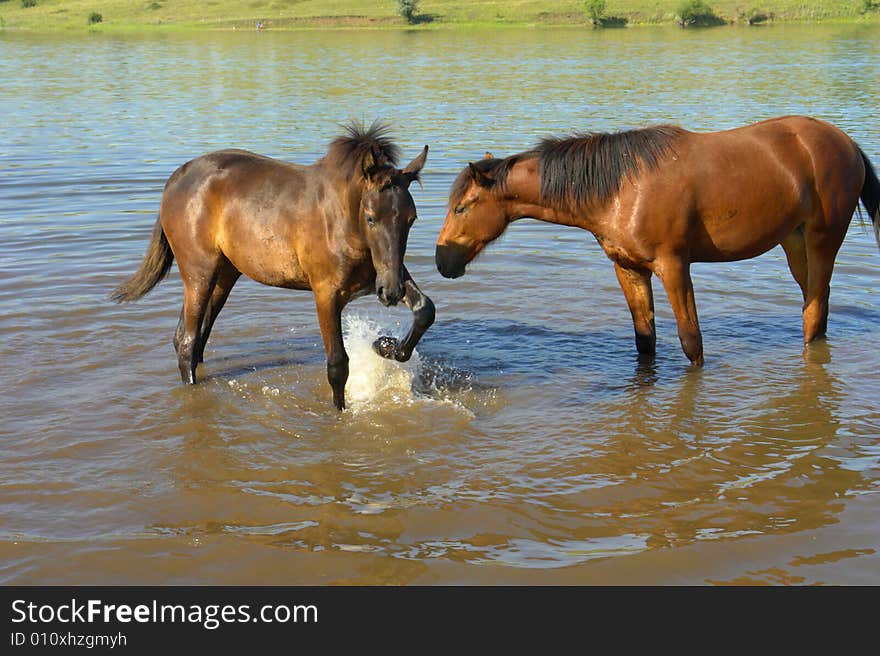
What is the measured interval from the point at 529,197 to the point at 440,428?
76.8 inches

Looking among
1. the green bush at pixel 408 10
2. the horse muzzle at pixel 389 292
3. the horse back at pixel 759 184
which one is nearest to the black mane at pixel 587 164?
the horse back at pixel 759 184

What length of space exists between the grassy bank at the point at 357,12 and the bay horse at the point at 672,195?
53.5 metres

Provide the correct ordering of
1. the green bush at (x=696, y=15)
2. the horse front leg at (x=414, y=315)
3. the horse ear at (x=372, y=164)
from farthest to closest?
the green bush at (x=696, y=15) < the horse front leg at (x=414, y=315) < the horse ear at (x=372, y=164)

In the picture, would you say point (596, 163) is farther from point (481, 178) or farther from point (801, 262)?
point (801, 262)

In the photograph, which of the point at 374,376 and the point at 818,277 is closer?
the point at 374,376

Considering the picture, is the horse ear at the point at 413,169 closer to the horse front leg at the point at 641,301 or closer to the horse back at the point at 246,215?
the horse back at the point at 246,215

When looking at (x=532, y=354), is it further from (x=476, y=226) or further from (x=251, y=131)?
(x=251, y=131)

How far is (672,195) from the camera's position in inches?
277

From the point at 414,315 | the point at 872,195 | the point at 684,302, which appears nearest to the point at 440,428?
the point at 414,315

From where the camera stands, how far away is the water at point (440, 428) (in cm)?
480
